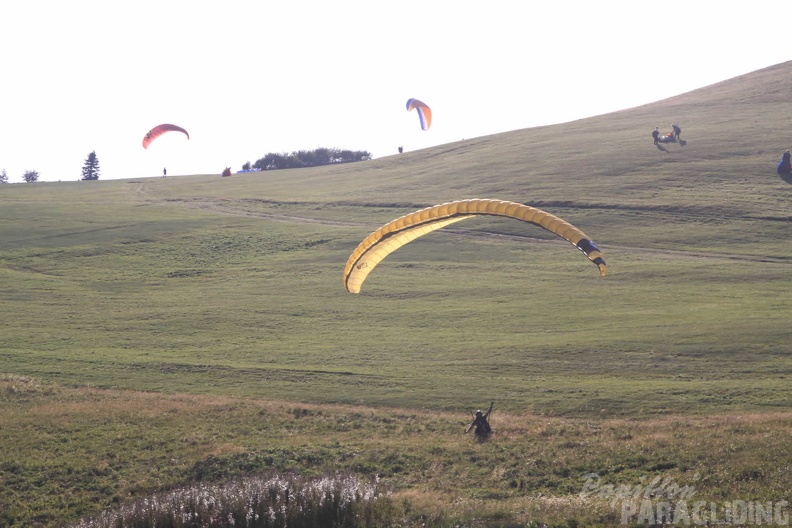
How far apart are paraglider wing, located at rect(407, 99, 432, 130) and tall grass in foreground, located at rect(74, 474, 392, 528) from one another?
4524 centimetres

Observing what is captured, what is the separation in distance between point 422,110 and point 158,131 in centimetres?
1834

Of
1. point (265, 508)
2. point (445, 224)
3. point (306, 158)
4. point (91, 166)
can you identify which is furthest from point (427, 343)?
point (91, 166)

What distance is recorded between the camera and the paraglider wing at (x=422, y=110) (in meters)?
58.6

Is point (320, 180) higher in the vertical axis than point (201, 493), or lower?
higher

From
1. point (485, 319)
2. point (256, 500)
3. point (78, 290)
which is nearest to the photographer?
point (256, 500)

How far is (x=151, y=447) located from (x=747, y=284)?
24.3 meters

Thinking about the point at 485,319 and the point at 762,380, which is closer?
the point at 762,380

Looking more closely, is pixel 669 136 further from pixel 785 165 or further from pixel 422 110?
pixel 422 110

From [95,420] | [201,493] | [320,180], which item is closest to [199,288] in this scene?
[95,420]

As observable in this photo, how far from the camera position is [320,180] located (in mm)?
73250

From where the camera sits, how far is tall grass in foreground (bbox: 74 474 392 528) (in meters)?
15.0

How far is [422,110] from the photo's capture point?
5916cm

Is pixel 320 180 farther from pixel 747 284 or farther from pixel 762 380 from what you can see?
pixel 762 380

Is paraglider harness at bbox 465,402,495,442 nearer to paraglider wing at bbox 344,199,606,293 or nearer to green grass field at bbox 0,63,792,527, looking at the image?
green grass field at bbox 0,63,792,527
